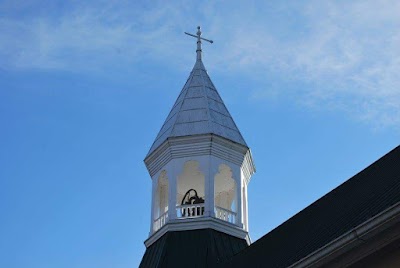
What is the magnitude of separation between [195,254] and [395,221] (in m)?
10.6

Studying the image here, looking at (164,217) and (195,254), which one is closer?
(195,254)

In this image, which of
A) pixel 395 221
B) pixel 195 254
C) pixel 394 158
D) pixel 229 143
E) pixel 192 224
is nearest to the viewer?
pixel 395 221

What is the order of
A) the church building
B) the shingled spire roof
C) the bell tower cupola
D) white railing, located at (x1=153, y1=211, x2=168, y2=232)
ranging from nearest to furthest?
1. the church building
2. the bell tower cupola
3. white railing, located at (x1=153, y1=211, x2=168, y2=232)
4. the shingled spire roof

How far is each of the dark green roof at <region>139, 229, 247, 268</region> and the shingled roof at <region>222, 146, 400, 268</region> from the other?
1.80 m

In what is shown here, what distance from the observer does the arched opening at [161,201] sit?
24153 mm

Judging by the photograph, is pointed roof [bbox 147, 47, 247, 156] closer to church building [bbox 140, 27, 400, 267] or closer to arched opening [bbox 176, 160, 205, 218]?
church building [bbox 140, 27, 400, 267]

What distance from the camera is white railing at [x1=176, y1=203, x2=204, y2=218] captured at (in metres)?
23.6

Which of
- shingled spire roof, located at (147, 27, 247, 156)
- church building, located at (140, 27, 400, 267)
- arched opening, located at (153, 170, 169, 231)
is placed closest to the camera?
church building, located at (140, 27, 400, 267)

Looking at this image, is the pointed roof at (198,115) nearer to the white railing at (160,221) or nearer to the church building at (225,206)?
the church building at (225,206)

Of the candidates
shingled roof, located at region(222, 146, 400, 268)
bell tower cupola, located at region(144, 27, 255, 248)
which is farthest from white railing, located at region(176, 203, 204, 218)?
shingled roof, located at region(222, 146, 400, 268)

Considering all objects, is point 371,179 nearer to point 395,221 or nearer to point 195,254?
point 395,221

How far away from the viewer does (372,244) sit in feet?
37.9

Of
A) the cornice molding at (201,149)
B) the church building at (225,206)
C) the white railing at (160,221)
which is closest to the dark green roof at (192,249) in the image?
the church building at (225,206)

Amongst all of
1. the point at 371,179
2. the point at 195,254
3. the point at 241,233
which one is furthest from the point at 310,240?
the point at 241,233
